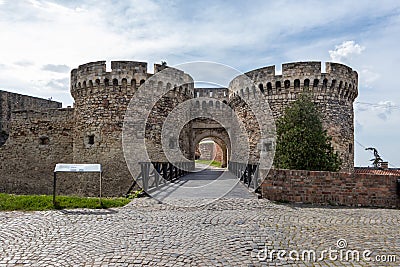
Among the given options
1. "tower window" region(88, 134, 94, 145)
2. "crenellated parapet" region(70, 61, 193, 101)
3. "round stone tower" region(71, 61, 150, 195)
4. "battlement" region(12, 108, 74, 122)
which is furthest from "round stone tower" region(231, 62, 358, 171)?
"battlement" region(12, 108, 74, 122)

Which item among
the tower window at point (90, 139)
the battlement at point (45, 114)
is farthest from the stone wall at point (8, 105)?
the tower window at point (90, 139)

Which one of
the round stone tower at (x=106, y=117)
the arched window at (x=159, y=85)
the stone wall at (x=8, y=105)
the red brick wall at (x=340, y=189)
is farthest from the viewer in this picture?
the stone wall at (x=8, y=105)

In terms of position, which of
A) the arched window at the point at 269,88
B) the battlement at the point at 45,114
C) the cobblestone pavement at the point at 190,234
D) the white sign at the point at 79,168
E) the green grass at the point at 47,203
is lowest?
the cobblestone pavement at the point at 190,234

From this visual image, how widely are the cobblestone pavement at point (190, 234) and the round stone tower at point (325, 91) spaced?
25.9ft

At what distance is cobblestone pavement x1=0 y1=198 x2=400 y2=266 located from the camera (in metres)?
4.09

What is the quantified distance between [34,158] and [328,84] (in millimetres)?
14476

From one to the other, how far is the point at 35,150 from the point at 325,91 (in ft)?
46.5

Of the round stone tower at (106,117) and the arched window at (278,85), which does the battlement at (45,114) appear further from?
the arched window at (278,85)

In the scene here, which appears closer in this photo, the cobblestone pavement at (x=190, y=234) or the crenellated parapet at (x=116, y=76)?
the cobblestone pavement at (x=190, y=234)

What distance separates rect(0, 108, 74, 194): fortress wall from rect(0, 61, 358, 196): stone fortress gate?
Result: 5 centimetres

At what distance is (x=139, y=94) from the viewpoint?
47.6 feet

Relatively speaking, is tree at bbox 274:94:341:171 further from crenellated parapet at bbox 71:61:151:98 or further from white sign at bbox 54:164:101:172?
crenellated parapet at bbox 71:61:151:98

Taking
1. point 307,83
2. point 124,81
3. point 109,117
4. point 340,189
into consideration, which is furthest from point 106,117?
point 340,189

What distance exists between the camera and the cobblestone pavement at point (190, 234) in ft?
13.4
